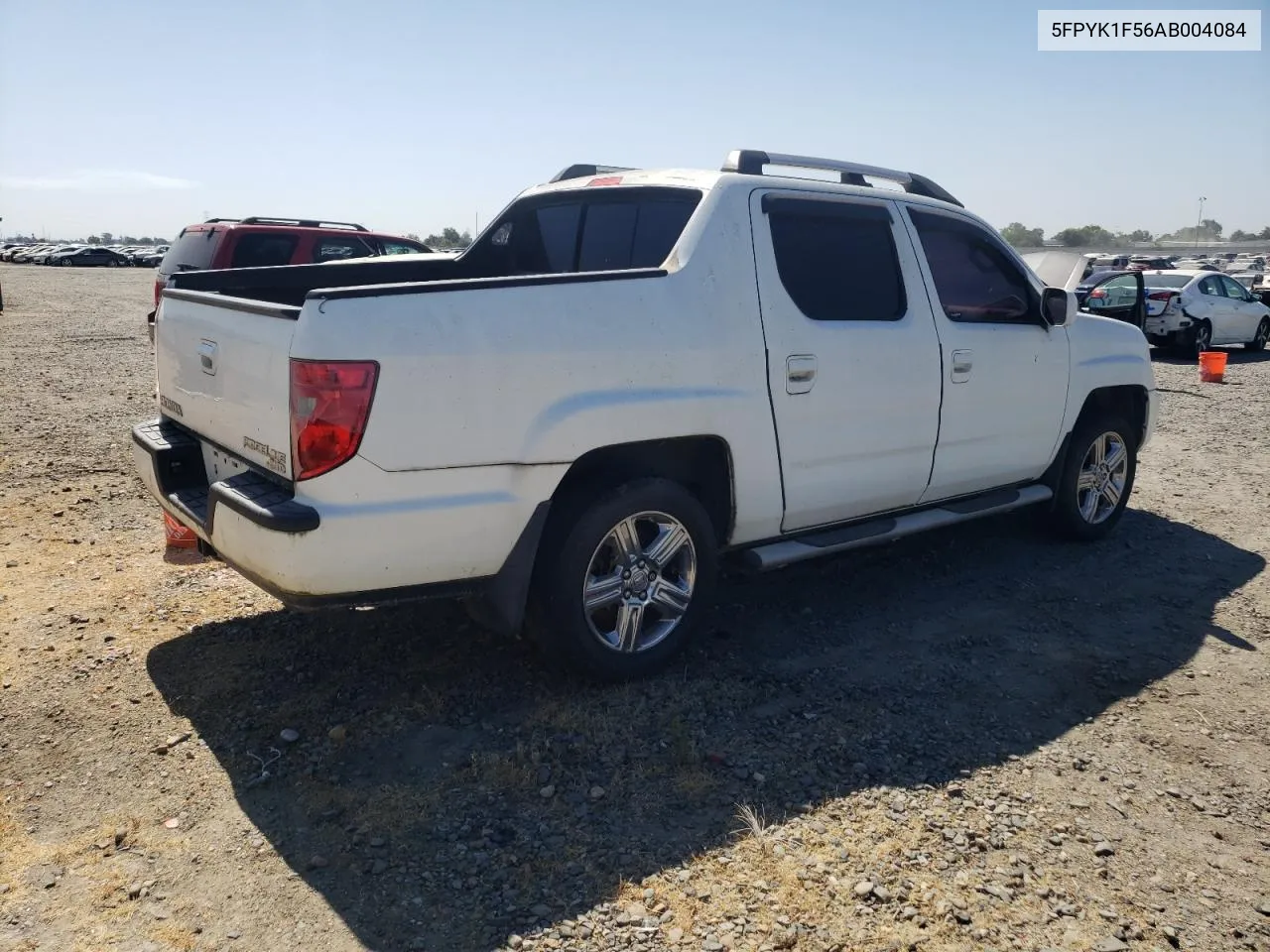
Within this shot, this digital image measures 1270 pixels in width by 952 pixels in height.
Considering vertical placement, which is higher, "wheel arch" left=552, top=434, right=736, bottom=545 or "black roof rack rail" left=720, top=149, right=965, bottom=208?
"black roof rack rail" left=720, top=149, right=965, bottom=208

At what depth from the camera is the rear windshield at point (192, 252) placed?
11.1m

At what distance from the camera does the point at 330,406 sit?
10.9ft

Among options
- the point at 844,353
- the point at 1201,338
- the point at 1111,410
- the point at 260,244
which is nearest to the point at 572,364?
the point at 844,353

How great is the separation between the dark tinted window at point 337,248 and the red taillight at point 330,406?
8.95 m

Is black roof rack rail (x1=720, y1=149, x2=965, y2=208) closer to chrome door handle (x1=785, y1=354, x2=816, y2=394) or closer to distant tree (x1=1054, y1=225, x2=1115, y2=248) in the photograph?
chrome door handle (x1=785, y1=354, x2=816, y2=394)

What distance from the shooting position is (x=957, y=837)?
3.19m

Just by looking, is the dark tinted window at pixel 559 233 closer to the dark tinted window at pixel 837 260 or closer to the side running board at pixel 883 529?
the dark tinted window at pixel 837 260

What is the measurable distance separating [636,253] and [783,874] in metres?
2.80

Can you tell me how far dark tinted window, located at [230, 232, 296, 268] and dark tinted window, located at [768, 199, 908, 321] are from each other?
7.86 meters

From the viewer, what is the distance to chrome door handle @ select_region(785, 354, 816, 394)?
14.1ft

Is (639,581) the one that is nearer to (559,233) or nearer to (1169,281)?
(559,233)

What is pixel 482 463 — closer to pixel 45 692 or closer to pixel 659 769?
pixel 659 769

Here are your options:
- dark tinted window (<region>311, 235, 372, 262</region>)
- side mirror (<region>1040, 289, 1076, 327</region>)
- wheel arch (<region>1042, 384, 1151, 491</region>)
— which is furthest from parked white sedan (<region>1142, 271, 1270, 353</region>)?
side mirror (<region>1040, 289, 1076, 327</region>)

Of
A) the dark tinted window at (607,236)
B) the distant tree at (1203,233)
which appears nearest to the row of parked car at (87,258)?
the dark tinted window at (607,236)
